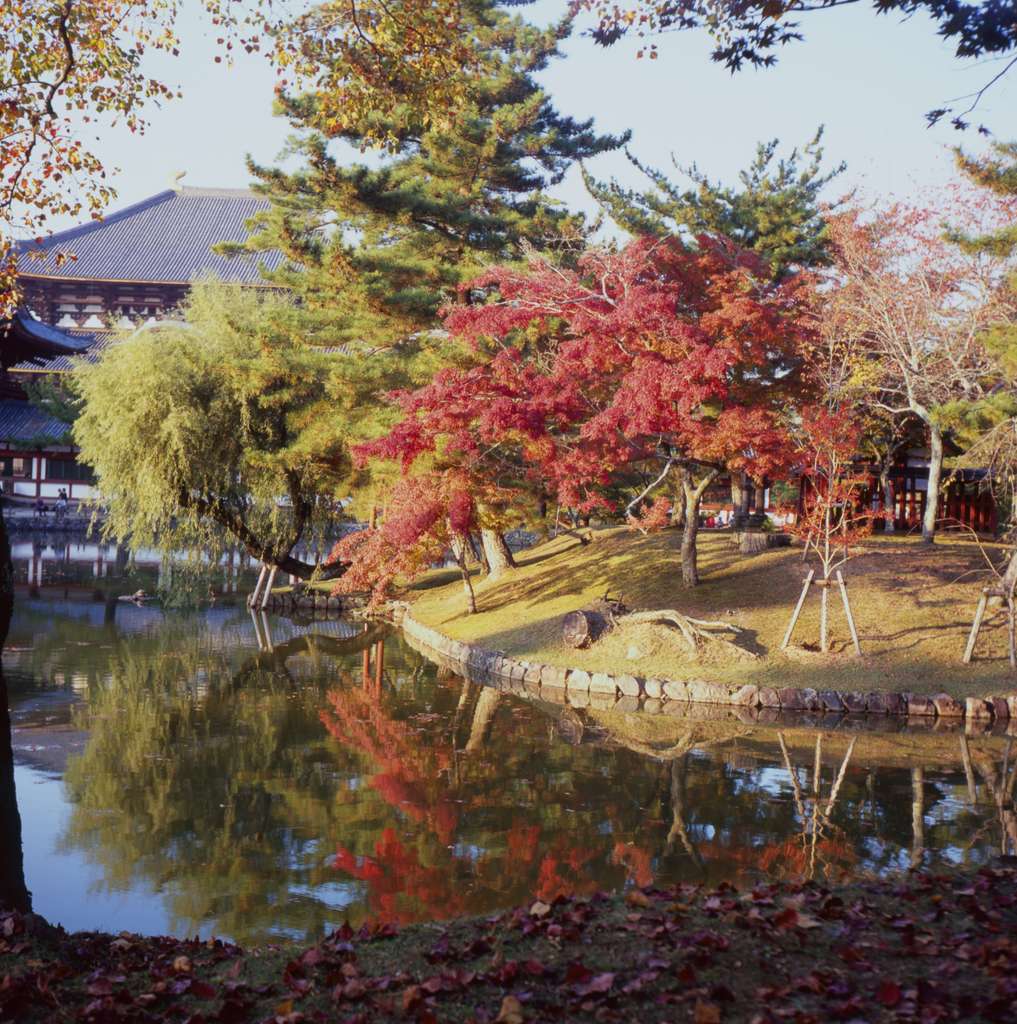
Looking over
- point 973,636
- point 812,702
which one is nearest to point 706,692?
point 812,702

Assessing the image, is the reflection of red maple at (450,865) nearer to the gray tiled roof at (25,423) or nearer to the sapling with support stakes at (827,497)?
the sapling with support stakes at (827,497)

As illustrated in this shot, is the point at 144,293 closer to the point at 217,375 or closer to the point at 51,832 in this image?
the point at 217,375

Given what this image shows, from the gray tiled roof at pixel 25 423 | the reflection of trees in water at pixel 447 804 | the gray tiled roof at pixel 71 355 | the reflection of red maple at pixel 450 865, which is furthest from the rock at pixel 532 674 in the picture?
the gray tiled roof at pixel 25 423

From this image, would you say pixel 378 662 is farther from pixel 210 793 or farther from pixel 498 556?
pixel 210 793

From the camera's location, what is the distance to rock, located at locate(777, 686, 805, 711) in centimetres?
1195

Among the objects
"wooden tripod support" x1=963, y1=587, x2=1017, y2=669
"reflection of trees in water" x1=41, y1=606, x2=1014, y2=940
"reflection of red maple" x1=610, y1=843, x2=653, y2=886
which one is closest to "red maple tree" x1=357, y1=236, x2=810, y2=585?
"wooden tripod support" x1=963, y1=587, x2=1017, y2=669

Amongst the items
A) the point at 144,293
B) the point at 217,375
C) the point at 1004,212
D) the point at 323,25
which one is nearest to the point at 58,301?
the point at 144,293

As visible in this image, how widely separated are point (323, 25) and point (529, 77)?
13.5m

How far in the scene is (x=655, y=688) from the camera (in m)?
12.6

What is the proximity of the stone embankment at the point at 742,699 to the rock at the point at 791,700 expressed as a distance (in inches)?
0.4

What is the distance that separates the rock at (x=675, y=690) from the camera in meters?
12.5

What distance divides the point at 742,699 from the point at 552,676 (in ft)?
8.14

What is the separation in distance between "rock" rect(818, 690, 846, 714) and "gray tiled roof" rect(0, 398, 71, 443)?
24.2 m

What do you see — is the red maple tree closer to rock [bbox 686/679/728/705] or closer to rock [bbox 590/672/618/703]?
rock [bbox 590/672/618/703]
